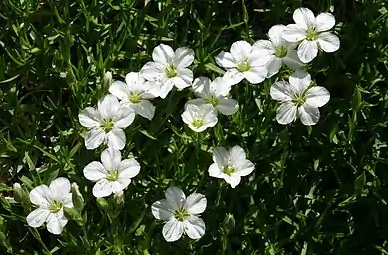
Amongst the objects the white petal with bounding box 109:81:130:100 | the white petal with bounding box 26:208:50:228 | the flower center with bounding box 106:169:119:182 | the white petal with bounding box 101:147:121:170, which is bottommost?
the white petal with bounding box 26:208:50:228

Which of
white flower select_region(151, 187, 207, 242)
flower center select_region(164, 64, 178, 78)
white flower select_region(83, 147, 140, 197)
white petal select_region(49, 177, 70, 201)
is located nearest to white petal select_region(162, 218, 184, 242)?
white flower select_region(151, 187, 207, 242)

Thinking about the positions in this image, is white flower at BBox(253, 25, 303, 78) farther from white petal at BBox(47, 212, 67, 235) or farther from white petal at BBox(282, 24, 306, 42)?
white petal at BBox(47, 212, 67, 235)

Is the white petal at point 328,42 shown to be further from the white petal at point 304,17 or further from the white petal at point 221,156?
the white petal at point 221,156

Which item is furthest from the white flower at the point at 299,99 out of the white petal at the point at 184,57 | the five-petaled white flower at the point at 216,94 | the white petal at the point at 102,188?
the white petal at the point at 102,188

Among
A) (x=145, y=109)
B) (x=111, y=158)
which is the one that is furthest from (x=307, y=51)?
(x=111, y=158)

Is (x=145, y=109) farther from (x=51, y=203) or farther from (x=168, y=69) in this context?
(x=51, y=203)

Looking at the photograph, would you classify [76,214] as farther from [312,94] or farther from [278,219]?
[312,94]
